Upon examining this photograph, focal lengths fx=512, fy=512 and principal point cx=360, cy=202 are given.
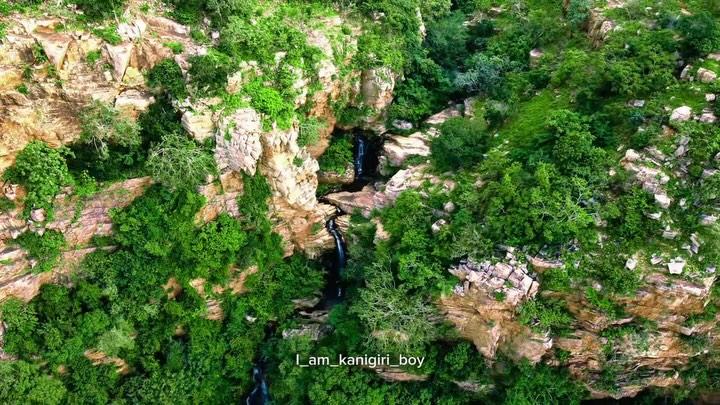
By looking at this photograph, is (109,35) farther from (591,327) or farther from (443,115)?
(591,327)

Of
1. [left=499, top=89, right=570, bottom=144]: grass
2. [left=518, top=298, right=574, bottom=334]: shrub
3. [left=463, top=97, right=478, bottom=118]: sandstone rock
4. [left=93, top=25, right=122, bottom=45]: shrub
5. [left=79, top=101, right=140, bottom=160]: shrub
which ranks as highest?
[left=93, top=25, right=122, bottom=45]: shrub

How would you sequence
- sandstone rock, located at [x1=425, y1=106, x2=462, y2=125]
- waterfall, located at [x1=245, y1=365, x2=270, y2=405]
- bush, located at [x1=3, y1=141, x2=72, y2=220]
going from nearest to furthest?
bush, located at [x1=3, y1=141, x2=72, y2=220]
waterfall, located at [x1=245, y1=365, x2=270, y2=405]
sandstone rock, located at [x1=425, y1=106, x2=462, y2=125]

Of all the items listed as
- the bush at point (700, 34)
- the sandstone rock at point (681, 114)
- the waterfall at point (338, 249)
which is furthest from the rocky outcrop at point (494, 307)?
the bush at point (700, 34)

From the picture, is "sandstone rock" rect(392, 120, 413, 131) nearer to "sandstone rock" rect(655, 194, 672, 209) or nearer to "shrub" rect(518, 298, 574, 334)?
"shrub" rect(518, 298, 574, 334)

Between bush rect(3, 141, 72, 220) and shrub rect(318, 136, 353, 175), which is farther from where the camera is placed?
shrub rect(318, 136, 353, 175)

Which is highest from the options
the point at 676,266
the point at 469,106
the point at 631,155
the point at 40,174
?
the point at 40,174

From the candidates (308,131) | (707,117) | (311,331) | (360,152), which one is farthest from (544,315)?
(360,152)

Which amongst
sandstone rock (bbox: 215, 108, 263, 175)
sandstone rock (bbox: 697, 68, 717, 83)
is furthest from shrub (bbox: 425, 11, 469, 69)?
sandstone rock (bbox: 215, 108, 263, 175)
